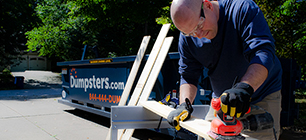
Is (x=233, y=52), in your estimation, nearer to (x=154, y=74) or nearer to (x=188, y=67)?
(x=188, y=67)

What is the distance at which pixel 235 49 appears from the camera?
183 cm

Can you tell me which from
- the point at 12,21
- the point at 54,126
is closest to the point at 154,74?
the point at 54,126

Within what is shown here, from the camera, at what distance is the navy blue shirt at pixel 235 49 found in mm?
1560

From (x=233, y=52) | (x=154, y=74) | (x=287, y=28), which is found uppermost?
(x=287, y=28)

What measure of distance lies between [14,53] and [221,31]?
1904 centimetres

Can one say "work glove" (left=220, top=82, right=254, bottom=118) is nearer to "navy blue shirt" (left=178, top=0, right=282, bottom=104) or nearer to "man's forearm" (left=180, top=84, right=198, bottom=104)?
"navy blue shirt" (left=178, top=0, right=282, bottom=104)

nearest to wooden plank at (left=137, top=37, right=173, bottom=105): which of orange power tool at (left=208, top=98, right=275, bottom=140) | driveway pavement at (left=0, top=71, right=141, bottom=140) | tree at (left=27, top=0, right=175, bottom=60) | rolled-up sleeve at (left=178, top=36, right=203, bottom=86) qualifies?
driveway pavement at (left=0, top=71, right=141, bottom=140)

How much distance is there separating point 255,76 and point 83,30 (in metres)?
16.2

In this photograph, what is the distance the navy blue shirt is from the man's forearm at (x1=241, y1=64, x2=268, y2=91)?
31 mm

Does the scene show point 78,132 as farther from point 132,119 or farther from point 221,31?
point 221,31

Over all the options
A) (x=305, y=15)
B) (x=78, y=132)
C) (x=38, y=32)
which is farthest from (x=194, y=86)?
(x=38, y=32)

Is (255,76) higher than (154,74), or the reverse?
(255,76)

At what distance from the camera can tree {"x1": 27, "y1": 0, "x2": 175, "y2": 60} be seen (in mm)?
11781

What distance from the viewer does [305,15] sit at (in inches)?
404
